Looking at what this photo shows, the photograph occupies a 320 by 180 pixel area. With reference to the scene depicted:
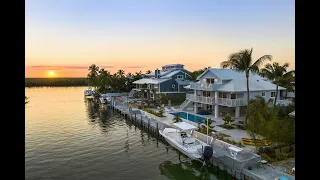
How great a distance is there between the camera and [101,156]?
790 inches

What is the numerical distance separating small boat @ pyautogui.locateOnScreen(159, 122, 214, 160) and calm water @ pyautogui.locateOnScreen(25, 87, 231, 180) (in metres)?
0.90

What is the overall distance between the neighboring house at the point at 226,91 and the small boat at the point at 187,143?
8009 mm

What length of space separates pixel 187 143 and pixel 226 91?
10345mm

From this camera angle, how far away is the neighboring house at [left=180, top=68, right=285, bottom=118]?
2738 cm

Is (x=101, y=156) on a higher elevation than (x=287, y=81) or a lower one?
lower

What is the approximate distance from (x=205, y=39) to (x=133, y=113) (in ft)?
44.5

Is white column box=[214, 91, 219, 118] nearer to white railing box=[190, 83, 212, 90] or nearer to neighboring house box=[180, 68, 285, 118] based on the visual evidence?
neighboring house box=[180, 68, 285, 118]

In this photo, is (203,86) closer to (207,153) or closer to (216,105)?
(216,105)

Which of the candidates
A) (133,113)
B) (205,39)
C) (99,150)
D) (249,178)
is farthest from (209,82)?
(249,178)

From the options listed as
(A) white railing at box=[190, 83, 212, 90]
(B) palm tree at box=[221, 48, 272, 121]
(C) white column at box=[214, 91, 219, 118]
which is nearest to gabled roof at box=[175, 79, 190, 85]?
(A) white railing at box=[190, 83, 212, 90]

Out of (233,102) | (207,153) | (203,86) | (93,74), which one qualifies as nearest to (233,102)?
(233,102)

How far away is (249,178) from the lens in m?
13.9
